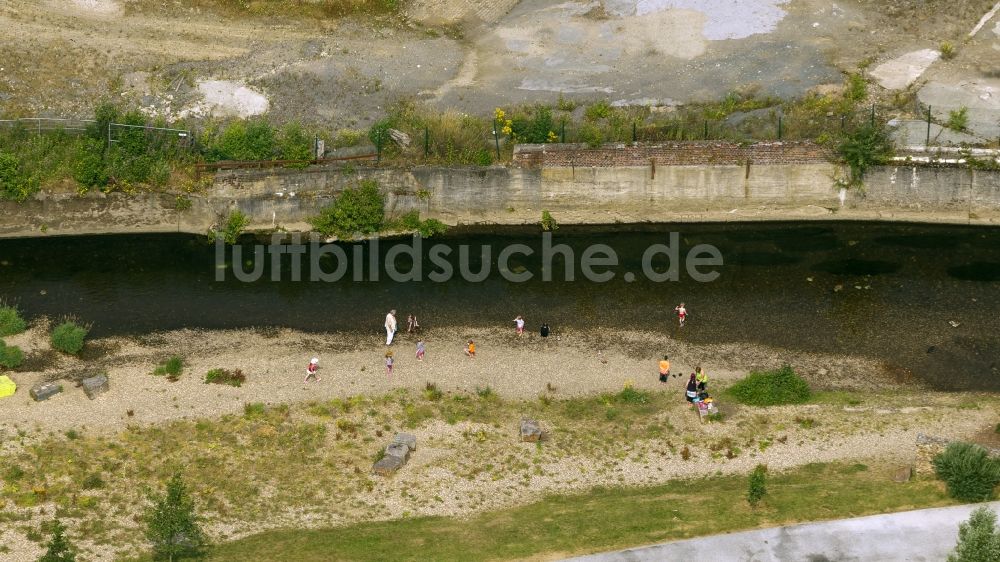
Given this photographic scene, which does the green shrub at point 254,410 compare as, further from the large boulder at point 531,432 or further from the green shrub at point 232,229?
the green shrub at point 232,229

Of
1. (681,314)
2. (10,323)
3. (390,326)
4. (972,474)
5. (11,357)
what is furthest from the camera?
(681,314)

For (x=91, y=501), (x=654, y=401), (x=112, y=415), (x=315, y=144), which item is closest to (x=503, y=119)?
(x=315, y=144)

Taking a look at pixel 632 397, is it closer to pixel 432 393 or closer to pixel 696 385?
pixel 696 385

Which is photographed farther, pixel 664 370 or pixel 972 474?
pixel 664 370

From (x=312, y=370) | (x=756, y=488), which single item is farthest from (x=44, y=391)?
(x=756, y=488)

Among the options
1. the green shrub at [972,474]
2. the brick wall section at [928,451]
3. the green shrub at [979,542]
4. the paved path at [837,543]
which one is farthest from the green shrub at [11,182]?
the green shrub at [979,542]

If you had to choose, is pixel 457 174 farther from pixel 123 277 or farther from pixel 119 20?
pixel 119 20
